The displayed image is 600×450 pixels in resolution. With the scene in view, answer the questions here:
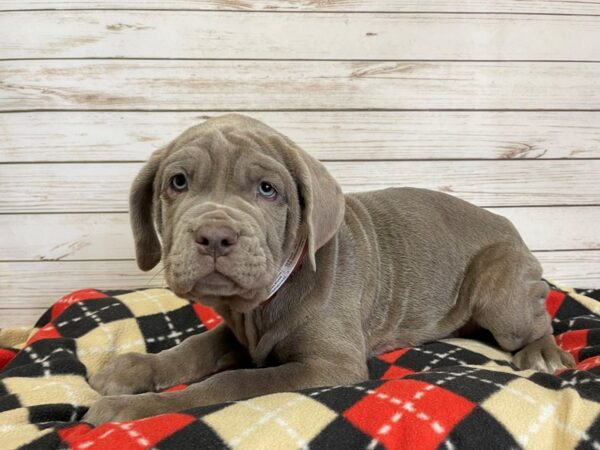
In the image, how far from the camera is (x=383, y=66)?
11.6ft

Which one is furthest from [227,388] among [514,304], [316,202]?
[514,304]

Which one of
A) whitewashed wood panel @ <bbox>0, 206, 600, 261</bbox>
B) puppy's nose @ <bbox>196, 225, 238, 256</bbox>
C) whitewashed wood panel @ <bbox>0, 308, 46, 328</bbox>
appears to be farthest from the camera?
whitewashed wood panel @ <bbox>0, 308, 46, 328</bbox>

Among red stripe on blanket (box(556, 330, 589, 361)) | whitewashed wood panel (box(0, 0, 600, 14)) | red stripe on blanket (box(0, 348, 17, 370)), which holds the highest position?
whitewashed wood panel (box(0, 0, 600, 14))

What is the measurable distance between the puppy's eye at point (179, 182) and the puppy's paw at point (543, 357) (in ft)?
5.72

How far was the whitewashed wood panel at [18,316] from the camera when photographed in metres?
3.89

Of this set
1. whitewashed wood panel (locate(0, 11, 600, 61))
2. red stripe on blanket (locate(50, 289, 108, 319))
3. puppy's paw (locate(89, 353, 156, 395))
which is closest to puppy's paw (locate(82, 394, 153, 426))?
puppy's paw (locate(89, 353, 156, 395))

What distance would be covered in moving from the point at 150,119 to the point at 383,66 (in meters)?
1.53

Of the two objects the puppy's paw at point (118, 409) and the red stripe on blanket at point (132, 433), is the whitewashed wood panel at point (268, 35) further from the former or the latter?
the red stripe on blanket at point (132, 433)

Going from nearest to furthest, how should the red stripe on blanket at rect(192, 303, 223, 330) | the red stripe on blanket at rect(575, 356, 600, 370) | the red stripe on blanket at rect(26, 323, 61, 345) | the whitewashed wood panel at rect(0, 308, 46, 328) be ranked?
the red stripe on blanket at rect(575, 356, 600, 370) → the red stripe on blanket at rect(26, 323, 61, 345) → the red stripe on blanket at rect(192, 303, 223, 330) → the whitewashed wood panel at rect(0, 308, 46, 328)

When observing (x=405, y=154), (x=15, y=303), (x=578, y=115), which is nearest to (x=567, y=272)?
(x=578, y=115)

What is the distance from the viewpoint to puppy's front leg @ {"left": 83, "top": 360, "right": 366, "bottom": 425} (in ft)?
6.07

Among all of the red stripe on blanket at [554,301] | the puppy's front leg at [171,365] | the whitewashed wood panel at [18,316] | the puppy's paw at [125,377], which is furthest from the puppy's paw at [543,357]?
the whitewashed wood panel at [18,316]

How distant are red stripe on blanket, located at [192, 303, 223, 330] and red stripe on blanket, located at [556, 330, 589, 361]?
1808 millimetres

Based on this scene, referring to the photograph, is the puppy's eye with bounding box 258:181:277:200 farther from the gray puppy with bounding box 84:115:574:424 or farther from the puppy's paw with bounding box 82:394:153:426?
the puppy's paw with bounding box 82:394:153:426
